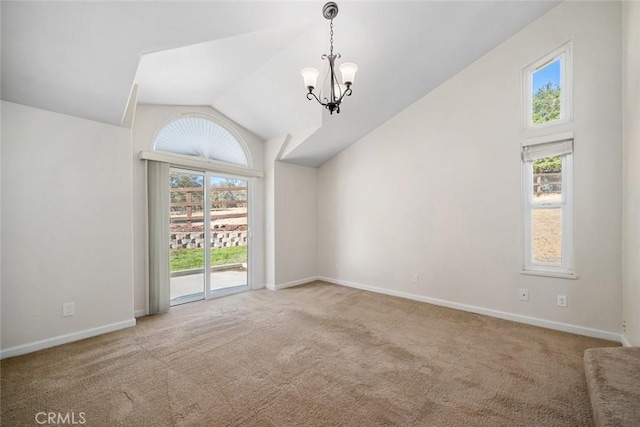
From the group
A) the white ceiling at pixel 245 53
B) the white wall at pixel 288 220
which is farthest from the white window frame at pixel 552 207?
the white wall at pixel 288 220

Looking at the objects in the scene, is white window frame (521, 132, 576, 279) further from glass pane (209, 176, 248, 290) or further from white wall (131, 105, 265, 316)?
white wall (131, 105, 265, 316)

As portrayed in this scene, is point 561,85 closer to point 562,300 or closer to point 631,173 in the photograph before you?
point 631,173

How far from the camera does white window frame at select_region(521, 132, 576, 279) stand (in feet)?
9.86

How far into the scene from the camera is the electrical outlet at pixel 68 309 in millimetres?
2758

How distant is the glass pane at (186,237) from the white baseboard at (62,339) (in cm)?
87

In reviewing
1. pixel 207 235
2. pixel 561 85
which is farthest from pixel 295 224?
pixel 561 85

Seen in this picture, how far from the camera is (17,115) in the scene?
2520 millimetres

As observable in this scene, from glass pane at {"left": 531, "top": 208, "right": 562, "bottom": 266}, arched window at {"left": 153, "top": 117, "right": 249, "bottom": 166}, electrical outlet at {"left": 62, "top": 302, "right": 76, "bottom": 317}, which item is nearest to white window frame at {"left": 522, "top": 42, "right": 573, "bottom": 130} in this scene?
glass pane at {"left": 531, "top": 208, "right": 562, "bottom": 266}

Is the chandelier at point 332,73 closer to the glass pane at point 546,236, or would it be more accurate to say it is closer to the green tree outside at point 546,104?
the green tree outside at point 546,104

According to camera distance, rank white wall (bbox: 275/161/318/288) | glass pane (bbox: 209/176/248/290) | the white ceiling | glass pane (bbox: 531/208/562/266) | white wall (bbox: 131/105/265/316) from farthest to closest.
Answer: white wall (bbox: 275/161/318/288)
glass pane (bbox: 209/176/248/290)
white wall (bbox: 131/105/265/316)
glass pane (bbox: 531/208/562/266)
the white ceiling

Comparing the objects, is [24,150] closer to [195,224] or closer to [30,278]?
[30,278]

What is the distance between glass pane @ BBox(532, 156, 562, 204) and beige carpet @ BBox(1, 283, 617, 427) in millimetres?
1539

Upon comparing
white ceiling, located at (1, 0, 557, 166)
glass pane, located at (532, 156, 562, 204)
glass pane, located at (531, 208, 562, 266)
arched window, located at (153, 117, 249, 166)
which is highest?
white ceiling, located at (1, 0, 557, 166)

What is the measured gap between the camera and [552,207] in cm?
315
